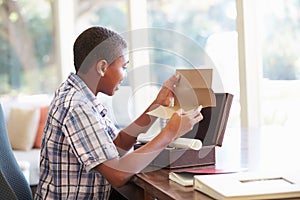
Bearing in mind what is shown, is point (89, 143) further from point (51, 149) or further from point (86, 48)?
point (86, 48)

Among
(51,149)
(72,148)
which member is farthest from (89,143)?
(51,149)

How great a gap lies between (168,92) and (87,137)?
1.23ft

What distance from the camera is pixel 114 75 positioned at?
2.02 meters

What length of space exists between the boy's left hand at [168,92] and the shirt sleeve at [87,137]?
30 cm

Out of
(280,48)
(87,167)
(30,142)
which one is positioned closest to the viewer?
(87,167)

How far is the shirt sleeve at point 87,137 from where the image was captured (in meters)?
1.83

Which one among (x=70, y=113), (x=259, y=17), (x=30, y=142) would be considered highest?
(x=259, y=17)

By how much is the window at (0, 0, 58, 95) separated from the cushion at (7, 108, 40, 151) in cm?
58

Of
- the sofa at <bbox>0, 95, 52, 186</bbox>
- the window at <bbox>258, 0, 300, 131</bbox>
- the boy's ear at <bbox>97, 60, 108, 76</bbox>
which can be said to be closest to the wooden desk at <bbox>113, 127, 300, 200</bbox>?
the boy's ear at <bbox>97, 60, 108, 76</bbox>

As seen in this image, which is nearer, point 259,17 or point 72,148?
point 72,148

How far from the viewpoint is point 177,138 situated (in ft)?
6.24

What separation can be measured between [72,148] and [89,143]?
0.22 ft

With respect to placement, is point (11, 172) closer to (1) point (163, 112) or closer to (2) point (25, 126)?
(1) point (163, 112)

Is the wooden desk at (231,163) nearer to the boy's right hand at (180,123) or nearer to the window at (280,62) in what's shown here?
the boy's right hand at (180,123)
